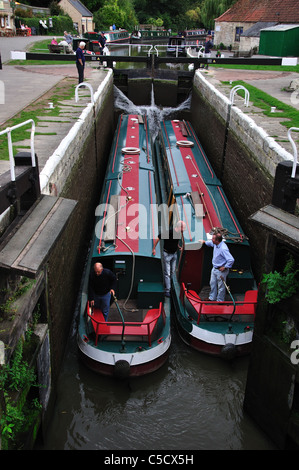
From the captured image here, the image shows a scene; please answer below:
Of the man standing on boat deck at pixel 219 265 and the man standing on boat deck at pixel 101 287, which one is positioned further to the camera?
the man standing on boat deck at pixel 219 265

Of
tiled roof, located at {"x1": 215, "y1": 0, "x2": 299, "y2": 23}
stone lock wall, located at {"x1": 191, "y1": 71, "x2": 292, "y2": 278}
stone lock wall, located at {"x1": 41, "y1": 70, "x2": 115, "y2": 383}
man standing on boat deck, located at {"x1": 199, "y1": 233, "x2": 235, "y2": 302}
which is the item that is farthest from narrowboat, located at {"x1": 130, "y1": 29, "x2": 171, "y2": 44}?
man standing on boat deck, located at {"x1": 199, "y1": 233, "x2": 235, "y2": 302}

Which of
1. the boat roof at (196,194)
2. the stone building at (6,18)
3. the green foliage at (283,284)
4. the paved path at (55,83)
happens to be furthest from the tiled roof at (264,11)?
the green foliage at (283,284)

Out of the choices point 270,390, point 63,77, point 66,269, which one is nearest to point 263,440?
point 270,390

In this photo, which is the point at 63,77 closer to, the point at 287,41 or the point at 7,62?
the point at 7,62

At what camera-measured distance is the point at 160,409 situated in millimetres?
7605

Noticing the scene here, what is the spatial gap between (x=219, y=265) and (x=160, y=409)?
2799 mm

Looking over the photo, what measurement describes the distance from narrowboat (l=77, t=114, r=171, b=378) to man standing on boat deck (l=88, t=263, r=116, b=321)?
4.0 inches

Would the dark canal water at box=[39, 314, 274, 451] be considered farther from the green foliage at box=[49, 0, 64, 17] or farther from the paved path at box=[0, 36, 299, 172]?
the green foliage at box=[49, 0, 64, 17]

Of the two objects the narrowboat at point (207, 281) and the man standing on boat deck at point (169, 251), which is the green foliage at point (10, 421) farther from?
the man standing on boat deck at point (169, 251)

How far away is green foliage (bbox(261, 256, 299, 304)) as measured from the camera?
6.03m

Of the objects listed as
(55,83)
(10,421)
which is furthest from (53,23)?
(10,421)

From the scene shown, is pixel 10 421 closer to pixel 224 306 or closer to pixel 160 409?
pixel 160 409

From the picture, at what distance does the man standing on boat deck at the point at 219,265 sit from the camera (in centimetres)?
833

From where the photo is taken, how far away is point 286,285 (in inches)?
239
